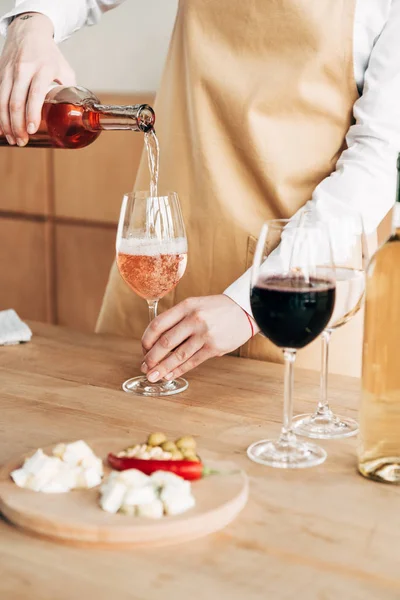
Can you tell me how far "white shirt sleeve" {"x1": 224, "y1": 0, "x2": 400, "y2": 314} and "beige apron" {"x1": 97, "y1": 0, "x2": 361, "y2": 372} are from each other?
6 centimetres

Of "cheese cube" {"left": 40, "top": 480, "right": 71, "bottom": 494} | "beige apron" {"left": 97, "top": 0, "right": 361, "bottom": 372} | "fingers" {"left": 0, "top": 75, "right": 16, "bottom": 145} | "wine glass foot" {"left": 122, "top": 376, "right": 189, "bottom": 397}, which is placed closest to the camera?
"cheese cube" {"left": 40, "top": 480, "right": 71, "bottom": 494}

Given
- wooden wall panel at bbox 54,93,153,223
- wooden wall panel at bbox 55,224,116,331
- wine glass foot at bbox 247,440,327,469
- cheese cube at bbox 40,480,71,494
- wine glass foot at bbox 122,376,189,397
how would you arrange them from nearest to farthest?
cheese cube at bbox 40,480,71,494, wine glass foot at bbox 247,440,327,469, wine glass foot at bbox 122,376,189,397, wooden wall panel at bbox 54,93,153,223, wooden wall panel at bbox 55,224,116,331

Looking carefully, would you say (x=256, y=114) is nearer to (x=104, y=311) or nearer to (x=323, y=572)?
(x=104, y=311)

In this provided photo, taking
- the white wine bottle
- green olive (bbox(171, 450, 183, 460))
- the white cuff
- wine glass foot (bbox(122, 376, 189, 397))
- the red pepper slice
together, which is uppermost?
the white cuff

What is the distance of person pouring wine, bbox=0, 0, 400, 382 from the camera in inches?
61.2

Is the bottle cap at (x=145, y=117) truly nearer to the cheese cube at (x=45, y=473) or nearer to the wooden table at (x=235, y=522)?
the wooden table at (x=235, y=522)

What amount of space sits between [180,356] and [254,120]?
0.56 meters

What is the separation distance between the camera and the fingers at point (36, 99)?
4.64ft

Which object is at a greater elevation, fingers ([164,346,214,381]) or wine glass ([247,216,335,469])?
wine glass ([247,216,335,469])

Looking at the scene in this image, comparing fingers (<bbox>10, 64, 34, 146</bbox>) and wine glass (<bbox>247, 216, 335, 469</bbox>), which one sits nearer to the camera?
wine glass (<bbox>247, 216, 335, 469</bbox>)

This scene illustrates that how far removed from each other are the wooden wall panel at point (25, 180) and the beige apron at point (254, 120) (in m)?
1.74

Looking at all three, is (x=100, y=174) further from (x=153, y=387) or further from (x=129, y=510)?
(x=129, y=510)

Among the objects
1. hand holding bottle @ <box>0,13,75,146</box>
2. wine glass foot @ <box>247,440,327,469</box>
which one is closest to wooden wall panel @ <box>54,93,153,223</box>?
hand holding bottle @ <box>0,13,75,146</box>

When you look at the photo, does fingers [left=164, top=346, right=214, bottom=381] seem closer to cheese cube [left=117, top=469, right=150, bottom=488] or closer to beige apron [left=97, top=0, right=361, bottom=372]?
beige apron [left=97, top=0, right=361, bottom=372]
